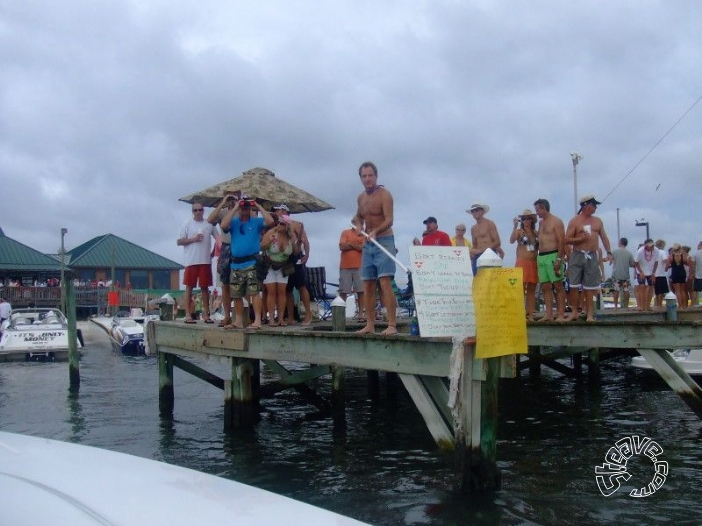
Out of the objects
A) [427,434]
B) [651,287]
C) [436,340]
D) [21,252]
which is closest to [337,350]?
[436,340]

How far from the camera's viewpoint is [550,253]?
9.63 meters

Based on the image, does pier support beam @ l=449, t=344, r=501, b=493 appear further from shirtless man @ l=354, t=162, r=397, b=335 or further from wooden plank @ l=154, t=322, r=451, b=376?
shirtless man @ l=354, t=162, r=397, b=335

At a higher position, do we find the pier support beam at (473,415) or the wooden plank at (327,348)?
the wooden plank at (327,348)

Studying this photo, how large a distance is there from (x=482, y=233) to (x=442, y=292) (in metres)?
4.14

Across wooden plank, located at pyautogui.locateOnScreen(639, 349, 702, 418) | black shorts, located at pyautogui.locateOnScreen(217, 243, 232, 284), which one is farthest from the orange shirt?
wooden plank, located at pyautogui.locateOnScreen(639, 349, 702, 418)

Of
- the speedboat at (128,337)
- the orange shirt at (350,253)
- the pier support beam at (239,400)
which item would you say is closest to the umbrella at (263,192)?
the orange shirt at (350,253)

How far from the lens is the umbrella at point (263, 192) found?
38.0 feet

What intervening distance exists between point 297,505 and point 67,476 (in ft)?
2.69

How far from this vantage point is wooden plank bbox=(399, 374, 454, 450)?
6414 mm

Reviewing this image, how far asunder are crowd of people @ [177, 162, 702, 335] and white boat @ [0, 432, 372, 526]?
493cm

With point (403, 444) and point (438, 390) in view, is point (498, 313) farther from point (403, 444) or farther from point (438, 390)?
point (403, 444)

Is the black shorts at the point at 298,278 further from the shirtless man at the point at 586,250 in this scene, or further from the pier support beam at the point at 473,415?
the pier support beam at the point at 473,415

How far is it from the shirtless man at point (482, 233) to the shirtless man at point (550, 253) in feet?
2.65

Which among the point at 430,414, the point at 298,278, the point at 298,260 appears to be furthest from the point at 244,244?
the point at 430,414
